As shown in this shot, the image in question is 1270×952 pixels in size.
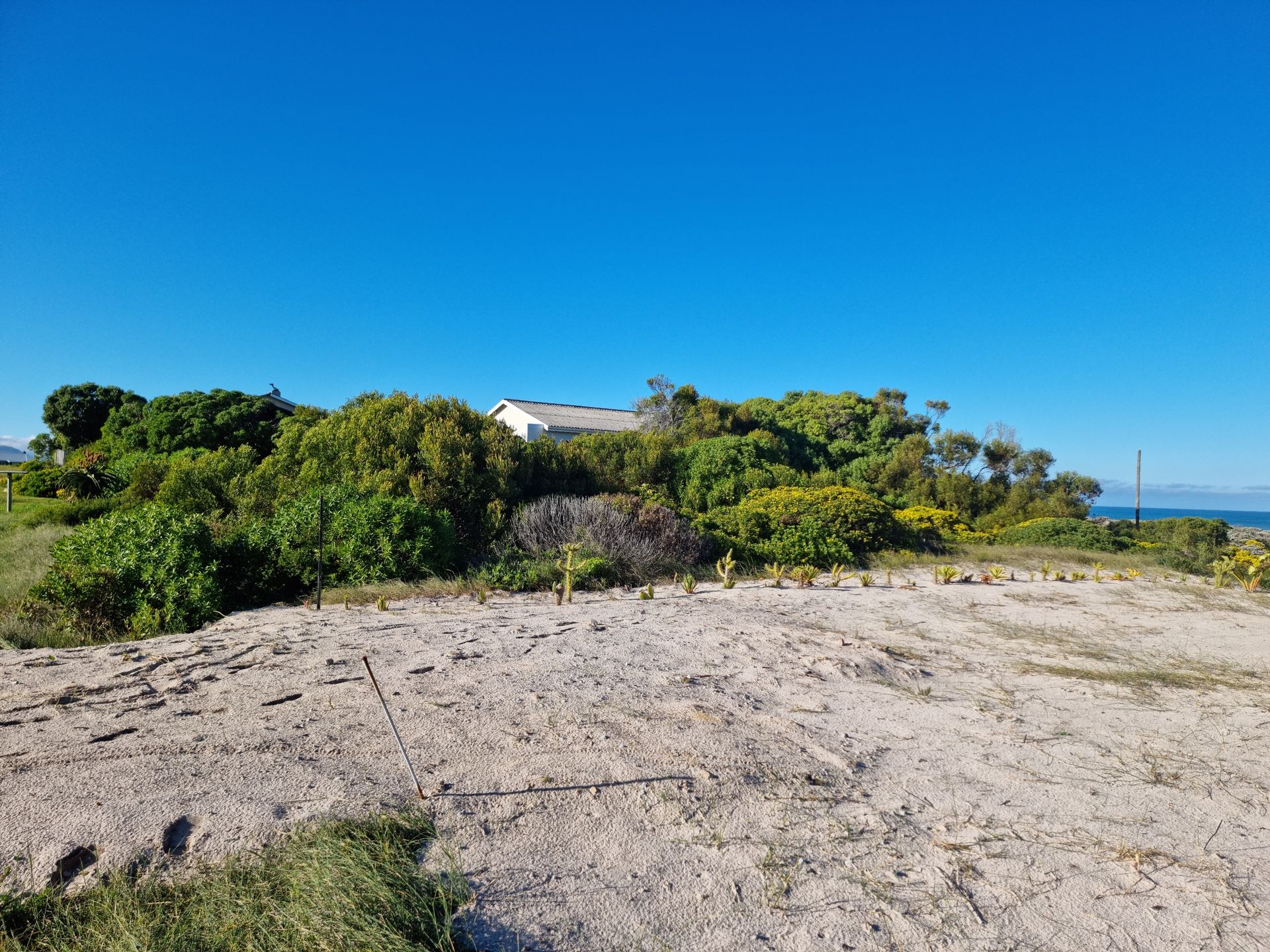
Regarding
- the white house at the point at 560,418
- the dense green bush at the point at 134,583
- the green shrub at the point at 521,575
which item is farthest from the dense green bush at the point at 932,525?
the white house at the point at 560,418

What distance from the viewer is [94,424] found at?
27953 mm

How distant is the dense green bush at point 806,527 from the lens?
1086 centimetres

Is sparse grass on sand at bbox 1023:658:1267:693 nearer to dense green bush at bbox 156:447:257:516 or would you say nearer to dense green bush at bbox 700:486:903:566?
dense green bush at bbox 700:486:903:566

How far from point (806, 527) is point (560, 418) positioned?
2101cm

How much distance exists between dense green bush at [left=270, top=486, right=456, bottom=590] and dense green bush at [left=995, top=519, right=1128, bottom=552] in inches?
497

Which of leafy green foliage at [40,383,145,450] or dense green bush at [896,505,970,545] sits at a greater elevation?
leafy green foliage at [40,383,145,450]

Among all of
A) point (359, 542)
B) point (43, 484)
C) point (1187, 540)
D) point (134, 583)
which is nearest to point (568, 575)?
point (359, 542)

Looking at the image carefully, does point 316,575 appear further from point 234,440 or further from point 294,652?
point 234,440

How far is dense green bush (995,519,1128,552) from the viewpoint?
1463cm

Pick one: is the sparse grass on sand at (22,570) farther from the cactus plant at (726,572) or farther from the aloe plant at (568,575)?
the cactus plant at (726,572)

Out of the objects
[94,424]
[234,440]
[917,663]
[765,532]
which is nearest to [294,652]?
[917,663]

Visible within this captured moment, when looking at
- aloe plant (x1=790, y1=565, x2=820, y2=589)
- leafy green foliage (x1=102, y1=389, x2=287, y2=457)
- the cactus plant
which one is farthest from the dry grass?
leafy green foliage (x1=102, y1=389, x2=287, y2=457)

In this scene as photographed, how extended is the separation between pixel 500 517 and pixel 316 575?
3161mm

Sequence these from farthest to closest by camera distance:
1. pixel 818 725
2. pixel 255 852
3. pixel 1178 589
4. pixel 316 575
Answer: pixel 1178 589 → pixel 316 575 → pixel 818 725 → pixel 255 852
